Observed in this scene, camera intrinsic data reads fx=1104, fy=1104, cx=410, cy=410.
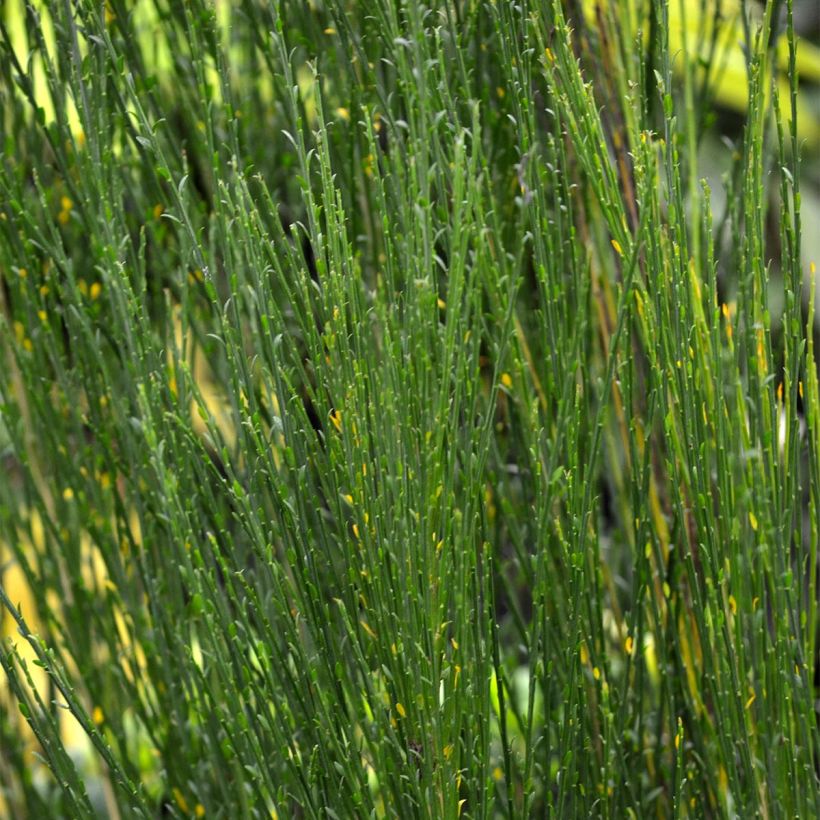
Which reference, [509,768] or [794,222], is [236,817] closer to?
[509,768]

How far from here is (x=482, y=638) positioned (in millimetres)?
785

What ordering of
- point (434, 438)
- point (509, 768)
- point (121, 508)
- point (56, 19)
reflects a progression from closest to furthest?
point (434, 438) → point (509, 768) → point (56, 19) → point (121, 508)

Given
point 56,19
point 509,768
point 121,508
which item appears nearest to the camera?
point 509,768

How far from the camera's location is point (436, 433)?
0.73 metres

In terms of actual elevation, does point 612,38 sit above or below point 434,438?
above

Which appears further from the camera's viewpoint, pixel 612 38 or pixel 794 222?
pixel 612 38

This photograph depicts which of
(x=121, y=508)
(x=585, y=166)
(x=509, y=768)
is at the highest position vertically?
(x=585, y=166)

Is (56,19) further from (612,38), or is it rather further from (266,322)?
(612,38)

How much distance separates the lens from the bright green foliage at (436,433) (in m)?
0.75

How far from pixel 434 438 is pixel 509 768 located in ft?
1.00

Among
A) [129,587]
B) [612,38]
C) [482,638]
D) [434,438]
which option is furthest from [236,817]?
[612,38]

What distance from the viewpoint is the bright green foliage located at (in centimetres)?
75

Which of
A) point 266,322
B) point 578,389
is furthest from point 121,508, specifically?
point 578,389

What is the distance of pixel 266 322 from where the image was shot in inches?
30.7
